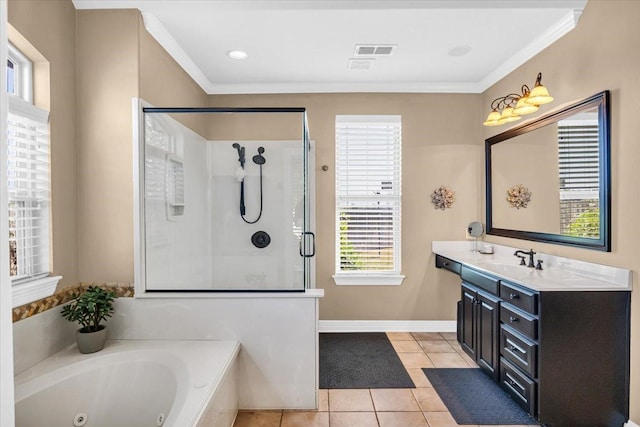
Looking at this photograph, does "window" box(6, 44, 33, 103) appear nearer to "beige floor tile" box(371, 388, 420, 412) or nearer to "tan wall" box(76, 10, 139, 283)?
"tan wall" box(76, 10, 139, 283)

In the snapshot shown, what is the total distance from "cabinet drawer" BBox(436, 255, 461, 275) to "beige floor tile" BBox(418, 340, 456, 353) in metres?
0.73

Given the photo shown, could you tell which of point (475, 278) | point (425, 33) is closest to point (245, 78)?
point (425, 33)

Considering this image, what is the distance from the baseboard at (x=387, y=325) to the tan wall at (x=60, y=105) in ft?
7.87

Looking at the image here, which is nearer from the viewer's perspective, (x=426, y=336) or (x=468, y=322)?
(x=468, y=322)

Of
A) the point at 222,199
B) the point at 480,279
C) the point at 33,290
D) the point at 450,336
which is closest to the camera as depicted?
the point at 33,290

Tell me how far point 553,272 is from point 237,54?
297 centimetres

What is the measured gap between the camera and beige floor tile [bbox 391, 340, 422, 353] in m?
3.23

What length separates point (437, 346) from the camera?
3312 mm

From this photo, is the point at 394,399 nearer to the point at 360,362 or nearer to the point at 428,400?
the point at 428,400

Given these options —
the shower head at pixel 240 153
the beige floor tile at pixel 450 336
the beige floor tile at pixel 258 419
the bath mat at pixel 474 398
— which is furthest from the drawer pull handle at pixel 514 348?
the shower head at pixel 240 153

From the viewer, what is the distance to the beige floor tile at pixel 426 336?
3.52 m

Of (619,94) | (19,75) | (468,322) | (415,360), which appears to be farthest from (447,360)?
(19,75)

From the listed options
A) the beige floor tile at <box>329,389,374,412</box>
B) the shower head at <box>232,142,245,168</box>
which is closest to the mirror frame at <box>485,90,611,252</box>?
the beige floor tile at <box>329,389,374,412</box>

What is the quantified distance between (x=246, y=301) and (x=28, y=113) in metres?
1.58
